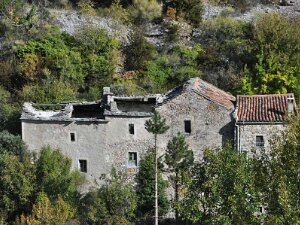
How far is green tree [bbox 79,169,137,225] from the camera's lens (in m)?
35.2

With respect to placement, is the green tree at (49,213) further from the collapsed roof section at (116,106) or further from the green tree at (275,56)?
the green tree at (275,56)

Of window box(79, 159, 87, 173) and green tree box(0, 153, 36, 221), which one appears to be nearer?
green tree box(0, 153, 36, 221)

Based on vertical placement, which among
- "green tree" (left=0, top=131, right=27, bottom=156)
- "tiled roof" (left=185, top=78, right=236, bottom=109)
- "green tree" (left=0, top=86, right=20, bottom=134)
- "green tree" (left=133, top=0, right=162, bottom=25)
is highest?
"green tree" (left=133, top=0, right=162, bottom=25)

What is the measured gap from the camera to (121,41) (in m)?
55.1

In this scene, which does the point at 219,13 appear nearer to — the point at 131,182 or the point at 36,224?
the point at 131,182

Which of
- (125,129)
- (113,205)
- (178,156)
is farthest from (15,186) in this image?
(178,156)

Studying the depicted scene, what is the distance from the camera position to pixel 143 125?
39312 mm

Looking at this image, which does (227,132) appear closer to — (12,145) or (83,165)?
A: (83,165)

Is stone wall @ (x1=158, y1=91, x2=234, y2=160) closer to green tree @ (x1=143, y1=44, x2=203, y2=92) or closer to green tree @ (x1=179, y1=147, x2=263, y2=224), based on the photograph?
green tree @ (x1=179, y1=147, x2=263, y2=224)

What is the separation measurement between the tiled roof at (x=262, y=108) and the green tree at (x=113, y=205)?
25.7 ft

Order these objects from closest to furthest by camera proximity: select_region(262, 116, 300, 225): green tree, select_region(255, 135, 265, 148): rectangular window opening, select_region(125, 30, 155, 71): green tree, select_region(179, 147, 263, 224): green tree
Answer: select_region(262, 116, 300, 225): green tree < select_region(179, 147, 263, 224): green tree < select_region(255, 135, 265, 148): rectangular window opening < select_region(125, 30, 155, 71): green tree

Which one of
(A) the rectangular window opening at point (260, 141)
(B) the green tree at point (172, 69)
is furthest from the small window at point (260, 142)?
(B) the green tree at point (172, 69)

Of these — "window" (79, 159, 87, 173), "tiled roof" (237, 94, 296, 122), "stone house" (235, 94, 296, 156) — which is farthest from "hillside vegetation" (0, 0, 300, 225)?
"tiled roof" (237, 94, 296, 122)

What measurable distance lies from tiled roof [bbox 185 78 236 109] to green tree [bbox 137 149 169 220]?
4610 millimetres
